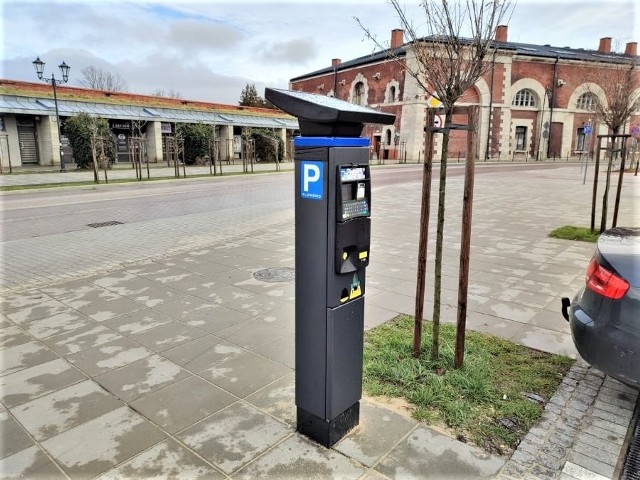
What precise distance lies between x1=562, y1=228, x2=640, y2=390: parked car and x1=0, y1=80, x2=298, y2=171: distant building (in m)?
27.6

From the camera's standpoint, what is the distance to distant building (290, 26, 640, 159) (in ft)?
150

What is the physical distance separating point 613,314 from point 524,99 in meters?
52.9

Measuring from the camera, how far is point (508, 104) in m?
47.7

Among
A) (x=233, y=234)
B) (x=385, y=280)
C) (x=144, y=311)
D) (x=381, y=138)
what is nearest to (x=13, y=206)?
(x=233, y=234)

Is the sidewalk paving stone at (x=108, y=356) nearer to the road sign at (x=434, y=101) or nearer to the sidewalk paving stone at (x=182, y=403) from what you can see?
the sidewalk paving stone at (x=182, y=403)

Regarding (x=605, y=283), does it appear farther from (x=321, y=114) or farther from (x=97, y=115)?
(x=97, y=115)

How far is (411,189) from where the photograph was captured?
18641 millimetres

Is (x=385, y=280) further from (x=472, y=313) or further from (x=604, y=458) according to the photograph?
(x=604, y=458)

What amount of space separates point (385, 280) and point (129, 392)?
3.82 metres

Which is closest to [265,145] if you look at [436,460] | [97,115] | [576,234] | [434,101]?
[97,115]

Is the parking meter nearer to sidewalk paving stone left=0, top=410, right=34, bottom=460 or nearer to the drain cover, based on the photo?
sidewalk paving stone left=0, top=410, right=34, bottom=460

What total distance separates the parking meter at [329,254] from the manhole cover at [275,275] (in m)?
3.49

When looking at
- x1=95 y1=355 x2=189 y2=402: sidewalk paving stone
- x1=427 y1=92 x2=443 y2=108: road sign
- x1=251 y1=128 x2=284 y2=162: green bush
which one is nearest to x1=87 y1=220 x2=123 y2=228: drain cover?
x1=95 y1=355 x2=189 y2=402: sidewalk paving stone

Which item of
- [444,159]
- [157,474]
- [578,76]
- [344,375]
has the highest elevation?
[578,76]
